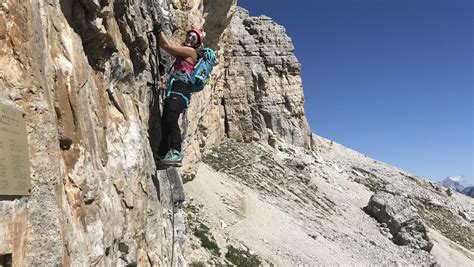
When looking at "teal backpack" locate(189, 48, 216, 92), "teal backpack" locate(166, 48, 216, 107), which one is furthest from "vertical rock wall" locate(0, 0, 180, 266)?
"teal backpack" locate(189, 48, 216, 92)

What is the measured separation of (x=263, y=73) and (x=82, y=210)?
146 ft

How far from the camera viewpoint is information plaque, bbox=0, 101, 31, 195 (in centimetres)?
422

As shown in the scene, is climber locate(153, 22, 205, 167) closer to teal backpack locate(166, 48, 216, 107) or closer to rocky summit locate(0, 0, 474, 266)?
teal backpack locate(166, 48, 216, 107)

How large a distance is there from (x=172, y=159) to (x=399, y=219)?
29509mm

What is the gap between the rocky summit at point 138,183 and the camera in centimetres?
470

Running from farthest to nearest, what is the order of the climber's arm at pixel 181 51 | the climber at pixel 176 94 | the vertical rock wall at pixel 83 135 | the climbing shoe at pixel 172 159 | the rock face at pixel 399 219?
the rock face at pixel 399 219, the climbing shoe at pixel 172 159, the climber at pixel 176 94, the climber's arm at pixel 181 51, the vertical rock wall at pixel 83 135

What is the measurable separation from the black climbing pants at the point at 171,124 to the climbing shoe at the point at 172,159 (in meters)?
0.10

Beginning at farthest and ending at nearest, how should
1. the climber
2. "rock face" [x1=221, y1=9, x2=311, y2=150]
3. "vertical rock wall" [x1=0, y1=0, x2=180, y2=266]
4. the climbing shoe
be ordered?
1. "rock face" [x1=221, y1=9, x2=311, y2=150]
2. the climbing shoe
3. the climber
4. "vertical rock wall" [x1=0, y1=0, x2=180, y2=266]

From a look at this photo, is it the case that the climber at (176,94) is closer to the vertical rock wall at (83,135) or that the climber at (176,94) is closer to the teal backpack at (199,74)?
the teal backpack at (199,74)

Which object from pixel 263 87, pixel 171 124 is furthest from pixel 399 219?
pixel 171 124

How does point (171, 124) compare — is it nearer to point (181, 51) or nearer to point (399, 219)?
point (181, 51)

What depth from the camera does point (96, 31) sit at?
7109 mm

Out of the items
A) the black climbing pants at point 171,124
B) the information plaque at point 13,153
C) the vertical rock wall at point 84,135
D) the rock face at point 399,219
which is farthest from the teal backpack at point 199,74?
the rock face at point 399,219

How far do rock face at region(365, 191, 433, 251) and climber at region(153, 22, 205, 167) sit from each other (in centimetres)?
2784
